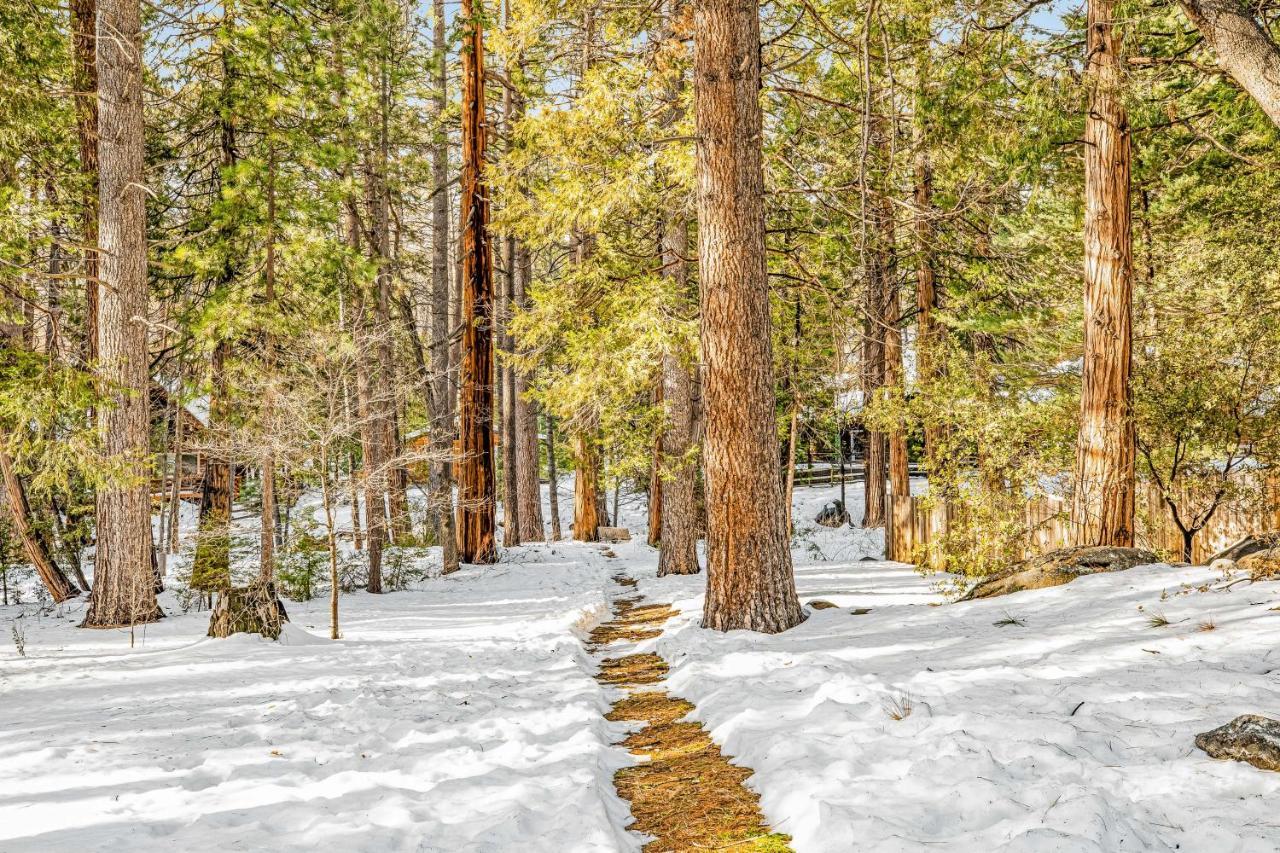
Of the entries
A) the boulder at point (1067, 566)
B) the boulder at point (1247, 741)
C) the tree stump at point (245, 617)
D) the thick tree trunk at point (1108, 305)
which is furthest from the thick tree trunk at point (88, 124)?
the thick tree trunk at point (1108, 305)

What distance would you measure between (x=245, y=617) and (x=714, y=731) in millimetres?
6002

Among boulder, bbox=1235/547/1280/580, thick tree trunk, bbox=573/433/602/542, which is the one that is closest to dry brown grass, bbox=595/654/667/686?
boulder, bbox=1235/547/1280/580

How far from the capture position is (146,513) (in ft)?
31.9

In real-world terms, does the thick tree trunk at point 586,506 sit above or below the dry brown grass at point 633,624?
above

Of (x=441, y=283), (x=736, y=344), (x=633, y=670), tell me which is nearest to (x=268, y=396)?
(x=633, y=670)

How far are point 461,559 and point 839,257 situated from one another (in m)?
10.7

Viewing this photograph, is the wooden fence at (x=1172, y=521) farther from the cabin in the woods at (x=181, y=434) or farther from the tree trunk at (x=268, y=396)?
the cabin in the woods at (x=181, y=434)

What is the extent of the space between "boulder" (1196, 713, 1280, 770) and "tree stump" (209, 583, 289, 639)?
8185 millimetres

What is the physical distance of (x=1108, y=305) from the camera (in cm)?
780

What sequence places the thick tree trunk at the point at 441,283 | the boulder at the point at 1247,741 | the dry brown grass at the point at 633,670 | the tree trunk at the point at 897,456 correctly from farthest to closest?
1. the thick tree trunk at the point at 441,283
2. the tree trunk at the point at 897,456
3. the dry brown grass at the point at 633,670
4. the boulder at the point at 1247,741

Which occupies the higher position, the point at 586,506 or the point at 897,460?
the point at 897,460

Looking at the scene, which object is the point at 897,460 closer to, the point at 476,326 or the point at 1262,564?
the point at 476,326

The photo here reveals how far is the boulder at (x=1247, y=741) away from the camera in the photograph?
299cm

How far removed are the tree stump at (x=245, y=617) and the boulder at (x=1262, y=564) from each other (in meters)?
9.34
